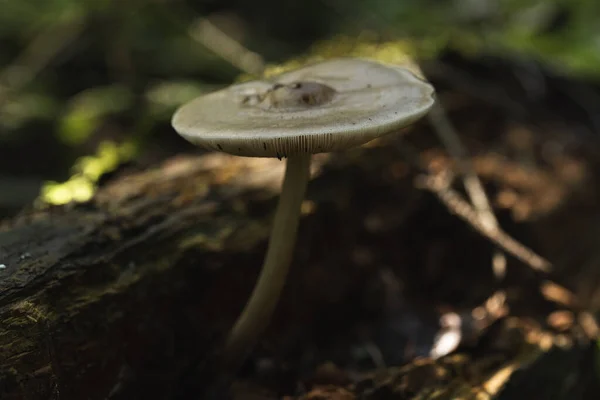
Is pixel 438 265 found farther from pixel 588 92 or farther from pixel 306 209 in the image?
pixel 588 92

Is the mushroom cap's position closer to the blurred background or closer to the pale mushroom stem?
the pale mushroom stem

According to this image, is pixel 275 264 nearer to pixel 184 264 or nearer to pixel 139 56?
pixel 184 264

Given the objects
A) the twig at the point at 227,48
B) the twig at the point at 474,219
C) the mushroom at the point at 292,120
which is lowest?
the twig at the point at 474,219

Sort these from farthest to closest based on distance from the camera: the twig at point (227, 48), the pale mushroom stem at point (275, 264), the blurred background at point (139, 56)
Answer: the twig at point (227, 48)
the blurred background at point (139, 56)
the pale mushroom stem at point (275, 264)

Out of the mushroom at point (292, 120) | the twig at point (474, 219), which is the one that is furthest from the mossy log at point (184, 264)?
the mushroom at point (292, 120)

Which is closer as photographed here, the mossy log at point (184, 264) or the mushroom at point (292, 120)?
the mushroom at point (292, 120)

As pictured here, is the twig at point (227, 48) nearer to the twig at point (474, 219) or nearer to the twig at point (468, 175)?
the twig at point (468, 175)

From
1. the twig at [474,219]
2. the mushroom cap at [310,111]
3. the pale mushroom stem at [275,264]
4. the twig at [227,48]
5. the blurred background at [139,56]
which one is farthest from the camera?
the twig at [227,48]
